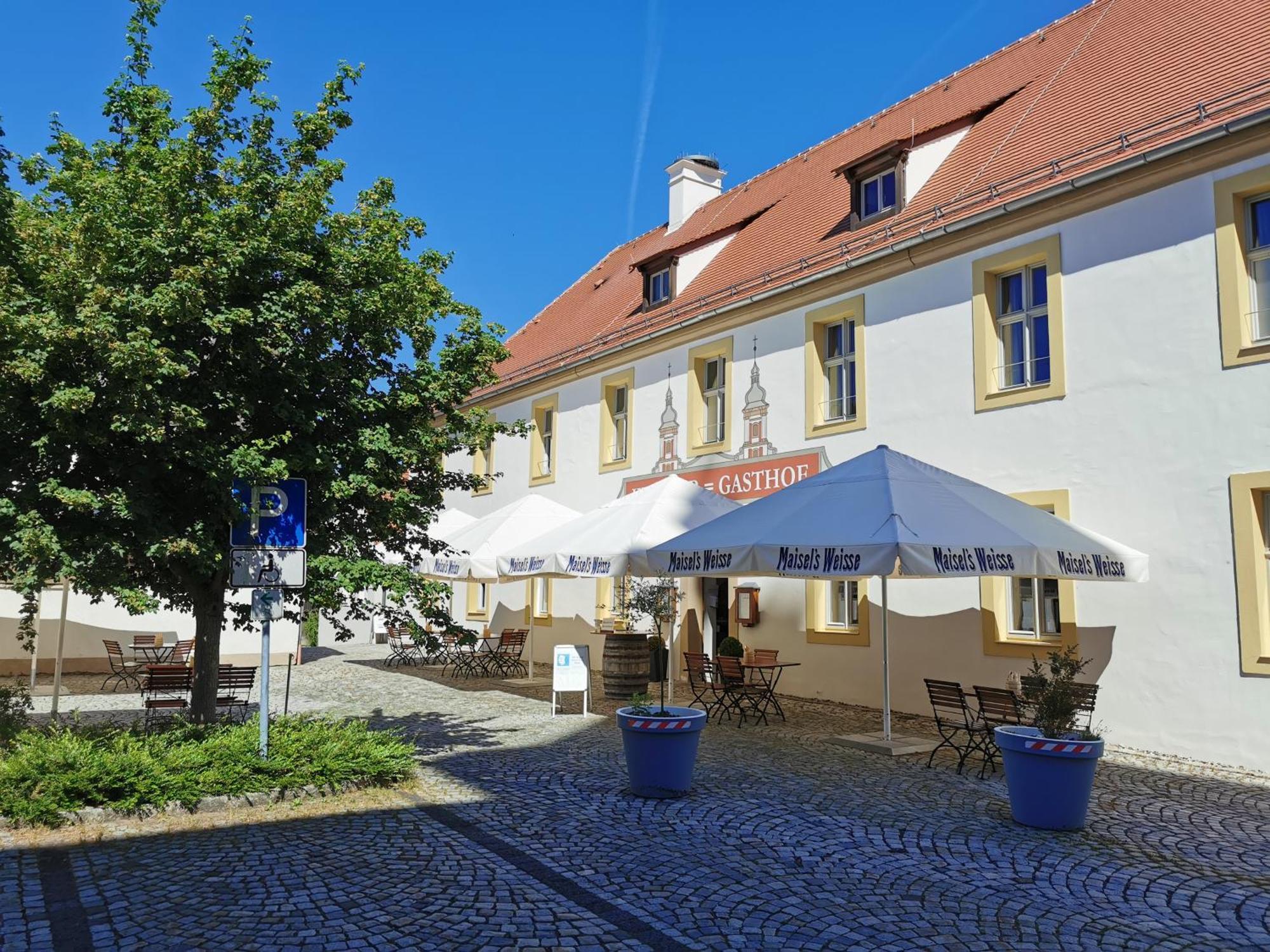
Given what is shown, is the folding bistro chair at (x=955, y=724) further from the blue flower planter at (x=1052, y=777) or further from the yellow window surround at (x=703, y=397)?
the yellow window surround at (x=703, y=397)

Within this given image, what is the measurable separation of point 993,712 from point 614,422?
39.5 feet

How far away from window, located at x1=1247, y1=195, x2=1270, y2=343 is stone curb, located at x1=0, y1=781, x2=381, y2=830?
9595mm

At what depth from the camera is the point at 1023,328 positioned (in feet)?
40.9

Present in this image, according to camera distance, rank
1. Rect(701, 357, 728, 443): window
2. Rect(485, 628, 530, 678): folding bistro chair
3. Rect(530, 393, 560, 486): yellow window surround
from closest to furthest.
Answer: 1. Rect(701, 357, 728, 443): window
2. Rect(485, 628, 530, 678): folding bistro chair
3. Rect(530, 393, 560, 486): yellow window surround

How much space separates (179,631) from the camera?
21375mm

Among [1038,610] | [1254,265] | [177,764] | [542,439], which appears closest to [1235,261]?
[1254,265]

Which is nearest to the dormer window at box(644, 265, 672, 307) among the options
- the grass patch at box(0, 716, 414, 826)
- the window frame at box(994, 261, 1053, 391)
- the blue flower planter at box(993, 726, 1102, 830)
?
the window frame at box(994, 261, 1053, 391)

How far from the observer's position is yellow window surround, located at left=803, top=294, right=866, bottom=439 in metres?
14.4

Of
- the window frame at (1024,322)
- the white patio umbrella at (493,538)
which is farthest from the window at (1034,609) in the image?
the white patio umbrella at (493,538)

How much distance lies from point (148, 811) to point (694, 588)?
11.6 m

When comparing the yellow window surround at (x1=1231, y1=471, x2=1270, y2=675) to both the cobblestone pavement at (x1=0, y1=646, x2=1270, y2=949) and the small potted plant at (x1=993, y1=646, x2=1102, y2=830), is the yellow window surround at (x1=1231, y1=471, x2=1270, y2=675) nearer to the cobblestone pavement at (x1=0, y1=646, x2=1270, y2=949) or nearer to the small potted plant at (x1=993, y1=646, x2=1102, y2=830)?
the cobblestone pavement at (x1=0, y1=646, x2=1270, y2=949)

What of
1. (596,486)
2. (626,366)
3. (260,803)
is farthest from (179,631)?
(260,803)

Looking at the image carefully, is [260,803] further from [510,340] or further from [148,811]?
[510,340]

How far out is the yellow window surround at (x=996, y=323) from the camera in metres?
11.8
